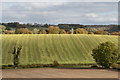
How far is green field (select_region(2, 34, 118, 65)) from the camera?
53.3m

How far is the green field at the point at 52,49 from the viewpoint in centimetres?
5331

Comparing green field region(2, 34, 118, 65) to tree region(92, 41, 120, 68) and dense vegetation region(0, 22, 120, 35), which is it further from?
dense vegetation region(0, 22, 120, 35)

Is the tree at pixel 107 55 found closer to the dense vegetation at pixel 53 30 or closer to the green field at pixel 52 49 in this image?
the green field at pixel 52 49

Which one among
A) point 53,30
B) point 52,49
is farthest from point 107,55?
point 53,30

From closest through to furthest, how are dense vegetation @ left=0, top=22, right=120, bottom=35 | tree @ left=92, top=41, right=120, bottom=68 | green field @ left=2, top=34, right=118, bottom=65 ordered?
tree @ left=92, top=41, right=120, bottom=68 → green field @ left=2, top=34, right=118, bottom=65 → dense vegetation @ left=0, top=22, right=120, bottom=35

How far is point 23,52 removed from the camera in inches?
2339

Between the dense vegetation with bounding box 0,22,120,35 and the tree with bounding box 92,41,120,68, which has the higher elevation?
the dense vegetation with bounding box 0,22,120,35

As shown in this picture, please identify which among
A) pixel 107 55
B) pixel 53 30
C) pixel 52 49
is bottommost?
pixel 52 49

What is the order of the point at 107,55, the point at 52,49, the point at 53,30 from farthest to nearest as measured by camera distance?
the point at 53,30 → the point at 52,49 → the point at 107,55

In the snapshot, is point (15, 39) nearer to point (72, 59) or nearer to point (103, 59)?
point (72, 59)

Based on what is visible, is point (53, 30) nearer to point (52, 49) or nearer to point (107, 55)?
point (52, 49)

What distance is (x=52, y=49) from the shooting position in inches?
2480

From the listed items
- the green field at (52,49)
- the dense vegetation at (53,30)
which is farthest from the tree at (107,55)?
the dense vegetation at (53,30)

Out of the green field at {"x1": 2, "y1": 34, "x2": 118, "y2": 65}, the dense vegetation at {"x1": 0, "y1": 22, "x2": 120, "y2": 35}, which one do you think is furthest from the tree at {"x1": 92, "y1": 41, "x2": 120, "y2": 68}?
the dense vegetation at {"x1": 0, "y1": 22, "x2": 120, "y2": 35}
